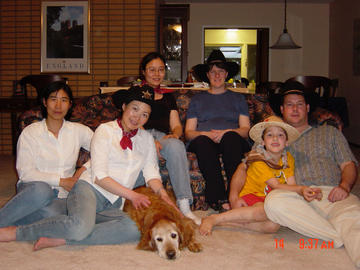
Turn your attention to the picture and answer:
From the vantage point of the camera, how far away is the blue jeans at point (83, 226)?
1924mm

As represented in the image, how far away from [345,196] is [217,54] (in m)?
1.66

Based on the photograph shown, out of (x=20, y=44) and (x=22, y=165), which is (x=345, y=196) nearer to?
(x=22, y=165)

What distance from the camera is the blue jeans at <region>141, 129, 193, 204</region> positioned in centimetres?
243

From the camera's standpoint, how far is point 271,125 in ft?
7.63

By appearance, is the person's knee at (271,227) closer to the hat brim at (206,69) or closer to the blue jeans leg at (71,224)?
the blue jeans leg at (71,224)

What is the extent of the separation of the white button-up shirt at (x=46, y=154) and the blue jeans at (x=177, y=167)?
50 cm

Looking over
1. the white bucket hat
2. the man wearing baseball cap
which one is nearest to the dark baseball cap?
the man wearing baseball cap

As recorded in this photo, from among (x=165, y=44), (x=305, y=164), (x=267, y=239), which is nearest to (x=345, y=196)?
(x=305, y=164)

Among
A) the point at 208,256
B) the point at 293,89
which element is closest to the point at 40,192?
the point at 208,256

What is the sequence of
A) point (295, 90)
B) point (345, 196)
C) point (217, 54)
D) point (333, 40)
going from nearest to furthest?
point (345, 196)
point (295, 90)
point (217, 54)
point (333, 40)

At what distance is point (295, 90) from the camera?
2.51 meters

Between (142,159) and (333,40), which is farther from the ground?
(333,40)
